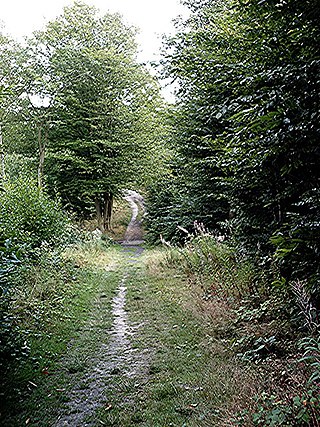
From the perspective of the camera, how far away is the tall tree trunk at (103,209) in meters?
25.8

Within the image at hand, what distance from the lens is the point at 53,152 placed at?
2373 centimetres

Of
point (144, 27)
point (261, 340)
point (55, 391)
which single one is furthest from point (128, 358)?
point (144, 27)

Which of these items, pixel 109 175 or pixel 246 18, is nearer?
pixel 246 18

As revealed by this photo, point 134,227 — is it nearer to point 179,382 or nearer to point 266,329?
point 266,329

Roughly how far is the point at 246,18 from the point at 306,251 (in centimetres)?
392

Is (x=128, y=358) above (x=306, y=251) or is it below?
below

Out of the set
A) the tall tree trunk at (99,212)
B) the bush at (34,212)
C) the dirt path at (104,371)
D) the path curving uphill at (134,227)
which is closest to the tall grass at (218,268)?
the dirt path at (104,371)

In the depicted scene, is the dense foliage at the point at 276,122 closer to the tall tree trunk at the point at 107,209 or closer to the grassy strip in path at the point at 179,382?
the grassy strip in path at the point at 179,382

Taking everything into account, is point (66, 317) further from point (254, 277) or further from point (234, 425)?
point (234, 425)

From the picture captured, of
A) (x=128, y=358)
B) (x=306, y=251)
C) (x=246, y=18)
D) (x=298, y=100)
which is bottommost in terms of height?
(x=128, y=358)

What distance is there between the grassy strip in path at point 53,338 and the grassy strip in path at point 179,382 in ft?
2.09

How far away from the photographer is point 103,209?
28.4 meters

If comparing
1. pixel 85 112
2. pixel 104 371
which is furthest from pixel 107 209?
pixel 104 371

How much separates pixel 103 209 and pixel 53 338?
74.3 ft
